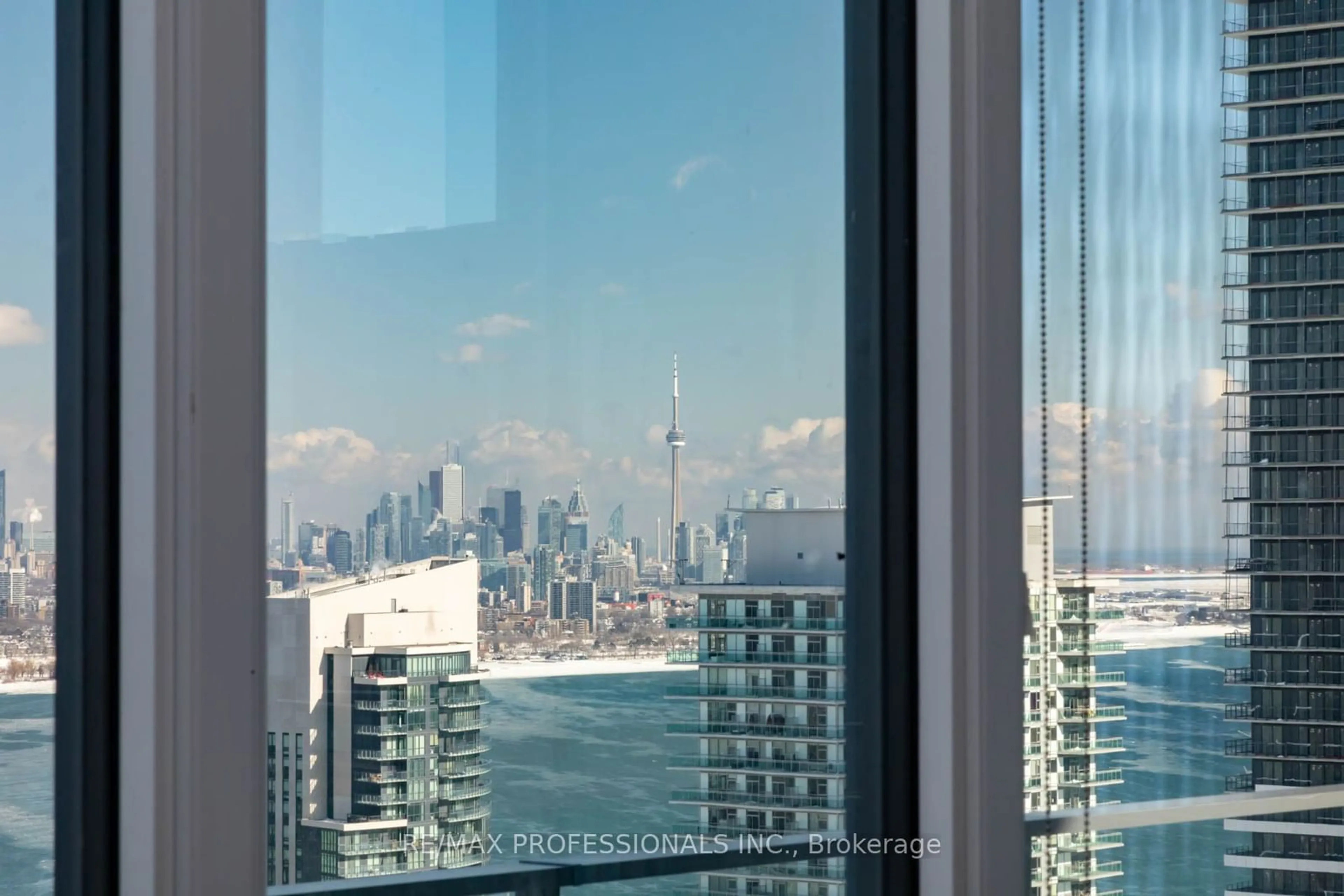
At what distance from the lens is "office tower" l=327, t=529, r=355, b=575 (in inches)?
53.9

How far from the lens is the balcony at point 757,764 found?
160 cm

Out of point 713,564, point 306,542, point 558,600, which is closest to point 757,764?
point 713,564

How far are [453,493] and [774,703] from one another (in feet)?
1.86

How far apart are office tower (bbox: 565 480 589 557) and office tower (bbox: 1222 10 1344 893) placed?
970mm

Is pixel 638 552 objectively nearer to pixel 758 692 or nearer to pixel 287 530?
pixel 758 692

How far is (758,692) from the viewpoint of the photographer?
1.66 m

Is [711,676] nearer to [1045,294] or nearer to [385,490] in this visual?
[385,490]

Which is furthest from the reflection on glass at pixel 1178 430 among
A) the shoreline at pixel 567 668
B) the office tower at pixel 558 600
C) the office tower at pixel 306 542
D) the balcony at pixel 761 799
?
the office tower at pixel 306 542

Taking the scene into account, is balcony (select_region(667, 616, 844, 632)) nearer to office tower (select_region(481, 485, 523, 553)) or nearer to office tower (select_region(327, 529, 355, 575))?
office tower (select_region(481, 485, 523, 553))

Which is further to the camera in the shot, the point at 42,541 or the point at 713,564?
the point at 713,564

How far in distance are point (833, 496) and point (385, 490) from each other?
0.64m

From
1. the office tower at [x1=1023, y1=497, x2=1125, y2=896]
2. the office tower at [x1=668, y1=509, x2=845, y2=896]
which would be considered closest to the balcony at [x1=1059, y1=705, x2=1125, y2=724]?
the office tower at [x1=1023, y1=497, x2=1125, y2=896]

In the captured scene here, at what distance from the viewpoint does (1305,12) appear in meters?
1.78

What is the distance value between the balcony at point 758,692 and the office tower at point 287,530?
55 centimetres
